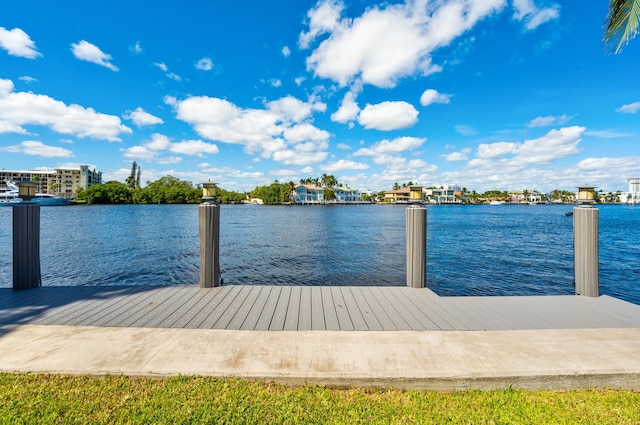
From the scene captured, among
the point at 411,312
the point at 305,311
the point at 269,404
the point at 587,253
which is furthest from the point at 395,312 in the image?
the point at 587,253

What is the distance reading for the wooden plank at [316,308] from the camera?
118 inches

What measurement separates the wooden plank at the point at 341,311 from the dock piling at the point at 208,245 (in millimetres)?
1878

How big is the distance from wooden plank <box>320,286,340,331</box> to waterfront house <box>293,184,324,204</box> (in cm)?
10511

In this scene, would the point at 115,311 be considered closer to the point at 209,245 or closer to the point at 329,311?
the point at 209,245

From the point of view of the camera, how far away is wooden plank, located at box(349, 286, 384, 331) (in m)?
2.99

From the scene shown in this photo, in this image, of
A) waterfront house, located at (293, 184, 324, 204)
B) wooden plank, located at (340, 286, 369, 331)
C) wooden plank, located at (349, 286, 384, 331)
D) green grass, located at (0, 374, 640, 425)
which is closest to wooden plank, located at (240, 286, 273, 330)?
green grass, located at (0, 374, 640, 425)

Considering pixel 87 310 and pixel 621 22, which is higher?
pixel 621 22

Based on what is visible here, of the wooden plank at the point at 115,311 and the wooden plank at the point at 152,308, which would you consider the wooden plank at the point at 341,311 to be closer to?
the wooden plank at the point at 152,308

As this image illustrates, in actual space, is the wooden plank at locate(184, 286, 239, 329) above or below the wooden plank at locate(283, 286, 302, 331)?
above

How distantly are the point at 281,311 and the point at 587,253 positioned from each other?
4478 mm

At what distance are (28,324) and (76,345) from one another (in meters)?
0.99

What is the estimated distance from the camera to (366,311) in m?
3.44

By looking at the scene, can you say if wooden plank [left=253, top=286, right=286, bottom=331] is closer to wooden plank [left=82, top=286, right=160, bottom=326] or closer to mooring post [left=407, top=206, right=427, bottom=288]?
wooden plank [left=82, top=286, right=160, bottom=326]

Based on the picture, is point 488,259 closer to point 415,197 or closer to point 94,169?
point 415,197
